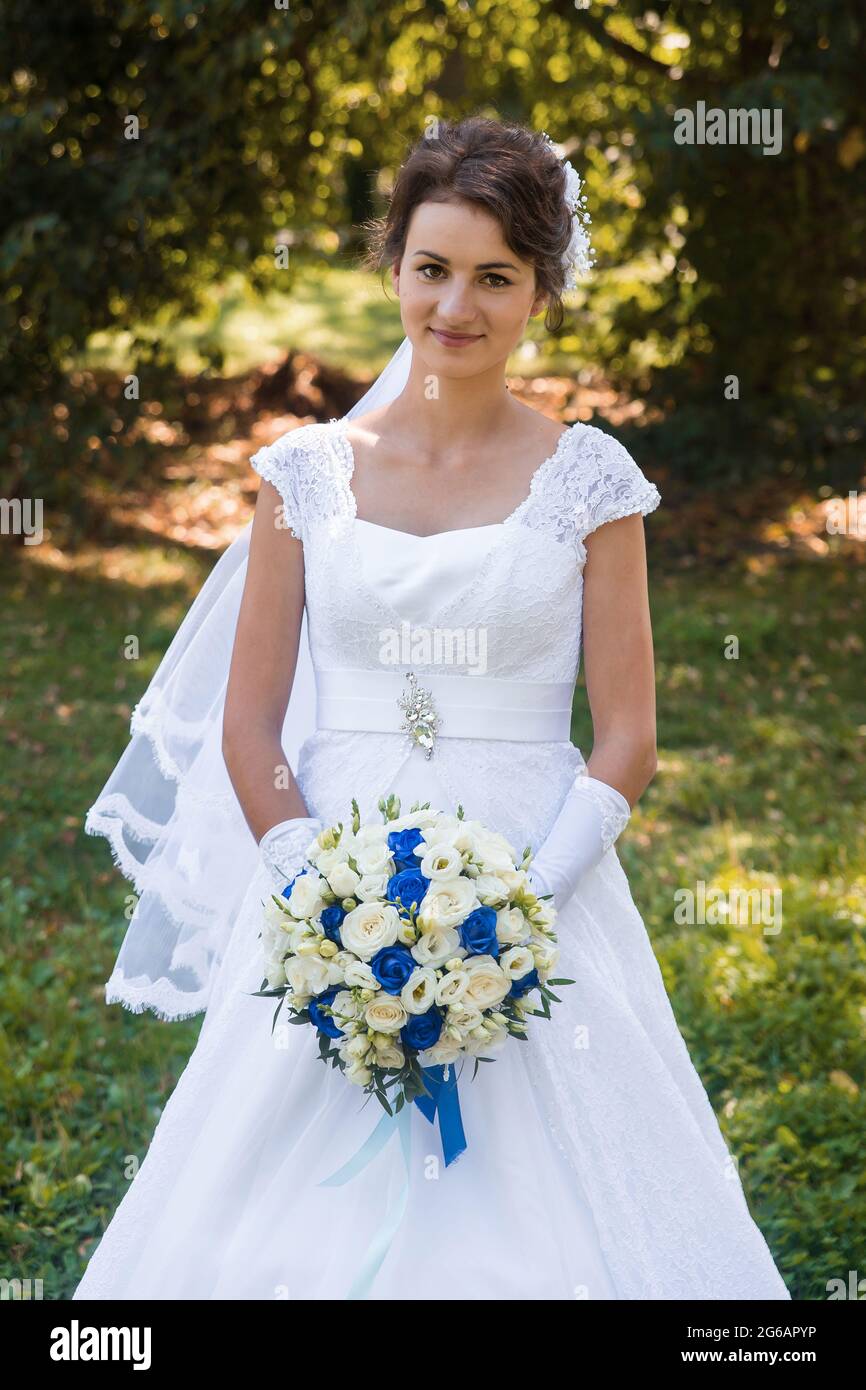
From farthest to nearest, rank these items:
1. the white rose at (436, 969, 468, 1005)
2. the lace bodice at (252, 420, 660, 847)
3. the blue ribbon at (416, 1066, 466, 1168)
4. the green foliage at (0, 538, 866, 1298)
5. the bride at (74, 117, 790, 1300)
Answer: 1. the green foliage at (0, 538, 866, 1298)
2. the lace bodice at (252, 420, 660, 847)
3. the bride at (74, 117, 790, 1300)
4. the blue ribbon at (416, 1066, 466, 1168)
5. the white rose at (436, 969, 468, 1005)

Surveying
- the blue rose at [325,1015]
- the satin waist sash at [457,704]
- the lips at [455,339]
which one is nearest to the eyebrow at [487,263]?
the lips at [455,339]

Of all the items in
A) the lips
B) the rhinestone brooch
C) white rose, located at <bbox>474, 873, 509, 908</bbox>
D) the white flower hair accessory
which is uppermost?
the white flower hair accessory

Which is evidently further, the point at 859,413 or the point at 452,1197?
the point at 859,413

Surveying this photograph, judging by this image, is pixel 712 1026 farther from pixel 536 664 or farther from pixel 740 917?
pixel 536 664

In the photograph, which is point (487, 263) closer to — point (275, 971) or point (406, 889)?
point (406, 889)

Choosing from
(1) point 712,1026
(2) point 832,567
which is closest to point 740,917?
(1) point 712,1026

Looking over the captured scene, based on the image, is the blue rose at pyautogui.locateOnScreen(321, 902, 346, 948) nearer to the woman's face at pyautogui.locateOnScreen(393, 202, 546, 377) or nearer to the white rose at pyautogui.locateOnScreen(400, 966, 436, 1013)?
the white rose at pyautogui.locateOnScreen(400, 966, 436, 1013)

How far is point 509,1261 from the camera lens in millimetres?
2400

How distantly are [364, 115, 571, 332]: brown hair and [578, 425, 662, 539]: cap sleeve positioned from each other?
1.06ft

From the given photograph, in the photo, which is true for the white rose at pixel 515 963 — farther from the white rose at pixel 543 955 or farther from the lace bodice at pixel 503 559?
the lace bodice at pixel 503 559

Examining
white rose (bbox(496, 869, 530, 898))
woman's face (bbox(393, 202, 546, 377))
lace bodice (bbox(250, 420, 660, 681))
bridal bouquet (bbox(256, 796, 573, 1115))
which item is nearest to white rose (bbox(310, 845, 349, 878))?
bridal bouquet (bbox(256, 796, 573, 1115))

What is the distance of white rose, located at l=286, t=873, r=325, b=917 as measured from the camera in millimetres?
2275

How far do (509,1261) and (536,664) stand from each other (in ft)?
3.26

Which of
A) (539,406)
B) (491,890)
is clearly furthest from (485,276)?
(539,406)
